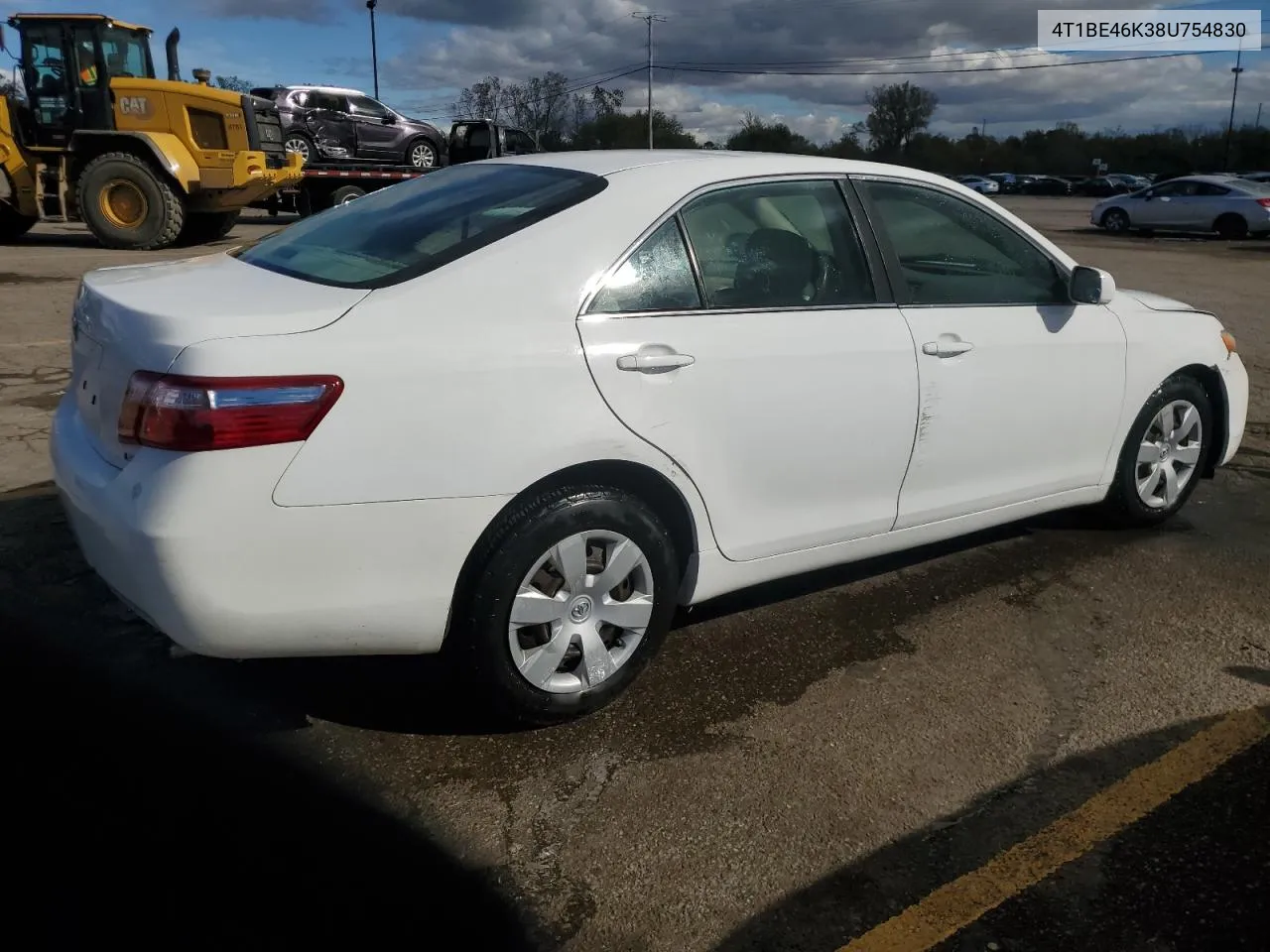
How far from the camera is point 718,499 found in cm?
323

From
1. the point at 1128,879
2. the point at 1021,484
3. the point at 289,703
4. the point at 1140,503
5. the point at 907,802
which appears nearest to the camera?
the point at 1128,879

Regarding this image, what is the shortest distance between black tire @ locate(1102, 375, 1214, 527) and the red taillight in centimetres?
350

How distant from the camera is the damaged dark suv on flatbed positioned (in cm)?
2209

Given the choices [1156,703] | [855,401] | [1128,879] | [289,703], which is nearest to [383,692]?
[289,703]

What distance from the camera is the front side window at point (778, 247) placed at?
330cm

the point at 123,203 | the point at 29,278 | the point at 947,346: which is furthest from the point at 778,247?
the point at 123,203

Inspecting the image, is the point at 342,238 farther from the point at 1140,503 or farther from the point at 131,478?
the point at 1140,503

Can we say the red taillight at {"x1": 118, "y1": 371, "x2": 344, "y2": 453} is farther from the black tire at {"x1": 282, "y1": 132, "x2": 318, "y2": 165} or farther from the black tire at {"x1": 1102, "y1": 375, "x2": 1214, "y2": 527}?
the black tire at {"x1": 282, "y1": 132, "x2": 318, "y2": 165}

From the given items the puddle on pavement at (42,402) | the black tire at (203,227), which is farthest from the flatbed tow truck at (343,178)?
the puddle on pavement at (42,402)

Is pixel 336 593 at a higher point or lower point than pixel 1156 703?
higher

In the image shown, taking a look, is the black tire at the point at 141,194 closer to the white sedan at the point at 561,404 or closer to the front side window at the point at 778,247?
the white sedan at the point at 561,404

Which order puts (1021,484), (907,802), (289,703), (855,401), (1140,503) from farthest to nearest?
1. (1140,503)
2. (1021,484)
3. (855,401)
4. (289,703)
5. (907,802)

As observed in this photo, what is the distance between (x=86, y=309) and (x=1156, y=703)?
345 centimetres

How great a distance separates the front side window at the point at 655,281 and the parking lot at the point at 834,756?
1220 mm
